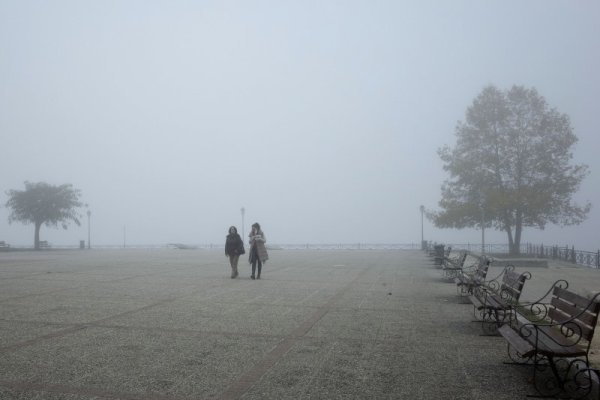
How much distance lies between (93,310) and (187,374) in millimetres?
5318

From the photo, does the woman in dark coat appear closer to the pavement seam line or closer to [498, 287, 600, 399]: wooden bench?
the pavement seam line

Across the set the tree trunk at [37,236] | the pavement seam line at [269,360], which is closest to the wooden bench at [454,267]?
the pavement seam line at [269,360]

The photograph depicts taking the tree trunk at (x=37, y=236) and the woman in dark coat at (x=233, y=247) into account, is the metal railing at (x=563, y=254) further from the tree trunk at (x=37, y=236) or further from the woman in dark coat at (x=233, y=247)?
the tree trunk at (x=37, y=236)

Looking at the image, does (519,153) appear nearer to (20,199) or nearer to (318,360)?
(318,360)

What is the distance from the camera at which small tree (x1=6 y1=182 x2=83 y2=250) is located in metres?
59.8

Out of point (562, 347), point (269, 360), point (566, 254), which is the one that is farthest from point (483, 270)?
point (566, 254)

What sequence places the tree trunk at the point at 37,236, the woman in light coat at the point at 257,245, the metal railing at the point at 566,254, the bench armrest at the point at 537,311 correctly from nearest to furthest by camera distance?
→ the bench armrest at the point at 537,311 < the woman in light coat at the point at 257,245 < the metal railing at the point at 566,254 < the tree trunk at the point at 37,236

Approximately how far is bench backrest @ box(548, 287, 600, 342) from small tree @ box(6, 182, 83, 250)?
200 ft

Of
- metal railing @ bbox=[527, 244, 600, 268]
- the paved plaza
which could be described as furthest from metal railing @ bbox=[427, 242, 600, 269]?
the paved plaza

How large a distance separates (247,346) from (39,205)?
5961 cm

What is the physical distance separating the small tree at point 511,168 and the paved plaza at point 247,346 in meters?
19.9

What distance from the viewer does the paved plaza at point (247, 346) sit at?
18.0ft

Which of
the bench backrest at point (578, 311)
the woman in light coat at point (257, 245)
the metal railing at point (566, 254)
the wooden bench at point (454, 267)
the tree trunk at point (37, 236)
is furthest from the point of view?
the tree trunk at point (37, 236)

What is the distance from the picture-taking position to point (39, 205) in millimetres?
59906
